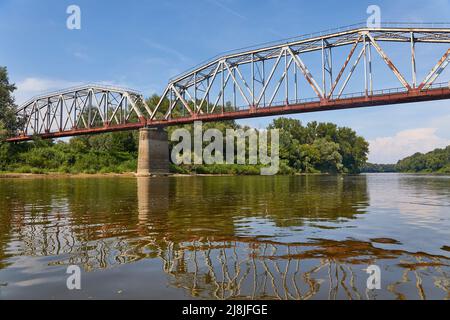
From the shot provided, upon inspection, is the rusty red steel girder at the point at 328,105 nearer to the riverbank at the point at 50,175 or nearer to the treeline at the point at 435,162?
the riverbank at the point at 50,175

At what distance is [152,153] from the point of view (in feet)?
252

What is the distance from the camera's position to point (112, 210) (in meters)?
15.7

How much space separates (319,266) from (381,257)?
1606mm

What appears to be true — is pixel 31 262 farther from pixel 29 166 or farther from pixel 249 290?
pixel 29 166

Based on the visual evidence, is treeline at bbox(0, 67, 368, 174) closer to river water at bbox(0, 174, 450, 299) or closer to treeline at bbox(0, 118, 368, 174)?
treeline at bbox(0, 118, 368, 174)

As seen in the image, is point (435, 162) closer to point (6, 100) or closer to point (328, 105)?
point (328, 105)

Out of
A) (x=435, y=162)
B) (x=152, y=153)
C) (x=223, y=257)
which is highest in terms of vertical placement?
(x=152, y=153)

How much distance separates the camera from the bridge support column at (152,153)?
75275mm

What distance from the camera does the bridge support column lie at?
7528 cm

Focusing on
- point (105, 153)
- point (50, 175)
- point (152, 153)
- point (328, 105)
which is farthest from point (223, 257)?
point (105, 153)

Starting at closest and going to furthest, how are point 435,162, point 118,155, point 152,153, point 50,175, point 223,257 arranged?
1. point 223,257
2. point 50,175
3. point 152,153
4. point 118,155
5. point 435,162

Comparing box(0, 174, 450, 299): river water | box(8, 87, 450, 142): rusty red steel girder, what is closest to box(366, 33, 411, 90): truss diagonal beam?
box(8, 87, 450, 142): rusty red steel girder

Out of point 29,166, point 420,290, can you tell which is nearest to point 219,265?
point 420,290
